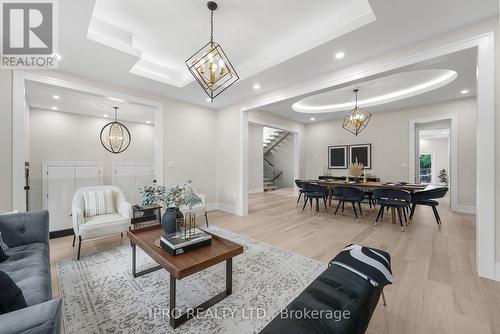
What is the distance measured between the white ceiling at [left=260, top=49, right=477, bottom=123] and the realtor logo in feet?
11.9

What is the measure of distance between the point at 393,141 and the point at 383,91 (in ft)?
6.11

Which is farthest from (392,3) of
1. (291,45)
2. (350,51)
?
(291,45)

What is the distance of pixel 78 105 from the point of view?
5.28m

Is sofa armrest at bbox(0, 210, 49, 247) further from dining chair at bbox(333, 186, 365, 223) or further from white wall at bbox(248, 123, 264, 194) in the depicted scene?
white wall at bbox(248, 123, 264, 194)

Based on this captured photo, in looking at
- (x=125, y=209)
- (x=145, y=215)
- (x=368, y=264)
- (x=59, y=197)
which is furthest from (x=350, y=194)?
(x=59, y=197)

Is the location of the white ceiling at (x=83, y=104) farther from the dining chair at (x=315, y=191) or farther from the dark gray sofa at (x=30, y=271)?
the dining chair at (x=315, y=191)

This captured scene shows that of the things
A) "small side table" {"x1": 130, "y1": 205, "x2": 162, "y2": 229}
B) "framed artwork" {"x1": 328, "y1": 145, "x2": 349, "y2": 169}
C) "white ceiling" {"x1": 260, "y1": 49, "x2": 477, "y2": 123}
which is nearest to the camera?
"white ceiling" {"x1": 260, "y1": 49, "x2": 477, "y2": 123}

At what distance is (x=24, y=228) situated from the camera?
Result: 2.08m

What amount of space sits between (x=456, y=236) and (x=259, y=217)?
3603mm

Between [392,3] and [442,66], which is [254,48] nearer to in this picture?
[392,3]

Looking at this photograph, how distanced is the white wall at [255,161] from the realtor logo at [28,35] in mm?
6344

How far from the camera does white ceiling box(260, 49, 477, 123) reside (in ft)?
11.3

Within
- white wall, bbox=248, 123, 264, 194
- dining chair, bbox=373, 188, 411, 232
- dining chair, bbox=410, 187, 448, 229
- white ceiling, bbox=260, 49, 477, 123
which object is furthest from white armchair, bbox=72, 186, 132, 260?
white wall, bbox=248, 123, 264, 194

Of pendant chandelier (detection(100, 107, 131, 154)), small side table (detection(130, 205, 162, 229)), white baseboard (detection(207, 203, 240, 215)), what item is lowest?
white baseboard (detection(207, 203, 240, 215))
